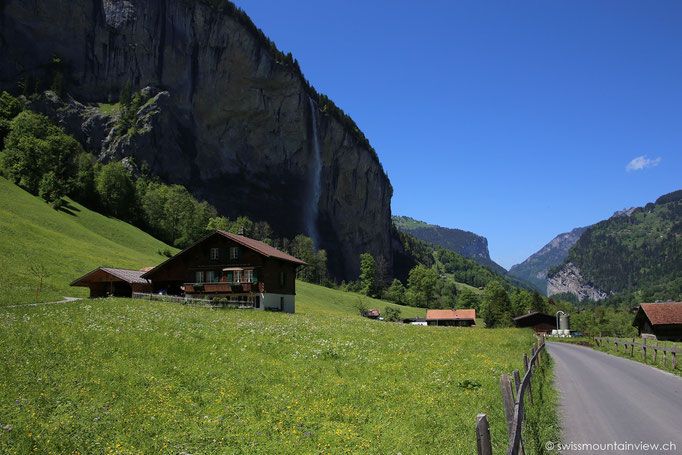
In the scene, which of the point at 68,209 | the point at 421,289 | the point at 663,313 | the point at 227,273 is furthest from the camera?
the point at 421,289

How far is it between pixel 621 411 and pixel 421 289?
5654 inches

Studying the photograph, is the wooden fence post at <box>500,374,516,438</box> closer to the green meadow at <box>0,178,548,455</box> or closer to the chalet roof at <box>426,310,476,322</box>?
the green meadow at <box>0,178,548,455</box>

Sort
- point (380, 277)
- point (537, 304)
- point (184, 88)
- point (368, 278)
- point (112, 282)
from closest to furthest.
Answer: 1. point (112, 282)
2. point (537, 304)
3. point (184, 88)
4. point (368, 278)
5. point (380, 277)

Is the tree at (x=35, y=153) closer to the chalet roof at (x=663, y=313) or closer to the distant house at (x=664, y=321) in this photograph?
the chalet roof at (x=663, y=313)

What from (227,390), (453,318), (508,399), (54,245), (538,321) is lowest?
(538,321)

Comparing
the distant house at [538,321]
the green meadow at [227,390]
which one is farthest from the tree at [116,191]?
the distant house at [538,321]

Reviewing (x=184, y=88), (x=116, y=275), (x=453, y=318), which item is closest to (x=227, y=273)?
(x=116, y=275)

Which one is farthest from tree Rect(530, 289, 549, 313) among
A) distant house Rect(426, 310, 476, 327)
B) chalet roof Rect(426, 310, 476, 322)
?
distant house Rect(426, 310, 476, 327)

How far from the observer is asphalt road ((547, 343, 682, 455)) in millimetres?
10438

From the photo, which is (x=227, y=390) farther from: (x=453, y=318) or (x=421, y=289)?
(x=421, y=289)

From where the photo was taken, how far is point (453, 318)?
4478 inches

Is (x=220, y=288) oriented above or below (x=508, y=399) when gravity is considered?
above

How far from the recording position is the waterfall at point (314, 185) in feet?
566

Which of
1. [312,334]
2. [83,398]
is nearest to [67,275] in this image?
[312,334]
